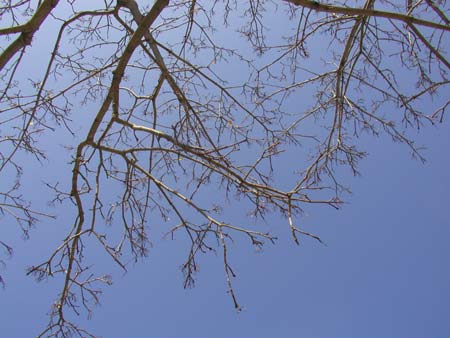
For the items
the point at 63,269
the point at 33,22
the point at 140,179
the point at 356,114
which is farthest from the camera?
the point at 356,114

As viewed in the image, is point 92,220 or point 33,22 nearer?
point 33,22

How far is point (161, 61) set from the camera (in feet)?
13.3

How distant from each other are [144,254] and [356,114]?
2260mm

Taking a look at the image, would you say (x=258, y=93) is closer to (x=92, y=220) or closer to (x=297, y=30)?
(x=297, y=30)

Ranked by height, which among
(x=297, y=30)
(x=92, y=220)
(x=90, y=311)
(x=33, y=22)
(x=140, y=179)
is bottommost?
(x=90, y=311)

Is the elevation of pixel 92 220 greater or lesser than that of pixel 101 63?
lesser

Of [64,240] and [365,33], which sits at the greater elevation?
[365,33]

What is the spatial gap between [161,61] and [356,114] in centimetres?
182

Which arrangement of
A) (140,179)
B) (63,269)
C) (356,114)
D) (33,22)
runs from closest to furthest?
1. (33,22)
2. (63,269)
3. (140,179)
4. (356,114)

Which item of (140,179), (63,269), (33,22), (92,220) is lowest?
(63,269)

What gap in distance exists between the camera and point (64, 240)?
3.96 meters

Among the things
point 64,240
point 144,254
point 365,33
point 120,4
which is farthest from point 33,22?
point 365,33

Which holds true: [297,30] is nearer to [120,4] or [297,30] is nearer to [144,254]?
[120,4]

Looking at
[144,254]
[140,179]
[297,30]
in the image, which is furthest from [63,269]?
[297,30]
